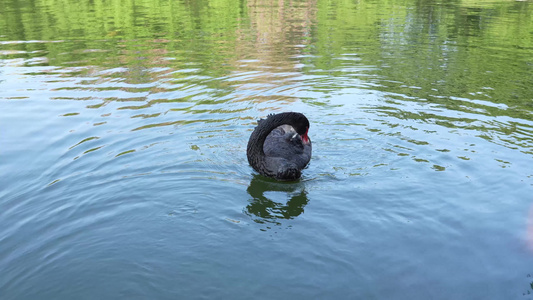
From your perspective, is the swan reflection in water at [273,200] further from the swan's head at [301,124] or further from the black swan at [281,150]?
the swan's head at [301,124]

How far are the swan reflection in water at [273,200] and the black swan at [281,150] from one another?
118 mm

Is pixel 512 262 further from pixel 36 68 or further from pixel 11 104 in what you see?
pixel 36 68

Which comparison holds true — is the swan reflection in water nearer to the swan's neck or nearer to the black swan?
the black swan

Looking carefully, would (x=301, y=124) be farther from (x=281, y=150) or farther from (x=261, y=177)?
(x=261, y=177)

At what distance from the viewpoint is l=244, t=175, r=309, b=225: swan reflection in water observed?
19.1ft

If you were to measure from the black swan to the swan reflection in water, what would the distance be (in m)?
0.12

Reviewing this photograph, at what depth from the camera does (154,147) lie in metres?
7.63

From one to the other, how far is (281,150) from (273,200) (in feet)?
3.61

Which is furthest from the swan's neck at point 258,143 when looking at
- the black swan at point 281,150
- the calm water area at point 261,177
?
the calm water area at point 261,177

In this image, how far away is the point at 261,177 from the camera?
22.4 ft

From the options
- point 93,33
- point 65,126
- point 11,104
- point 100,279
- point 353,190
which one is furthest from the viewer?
point 93,33

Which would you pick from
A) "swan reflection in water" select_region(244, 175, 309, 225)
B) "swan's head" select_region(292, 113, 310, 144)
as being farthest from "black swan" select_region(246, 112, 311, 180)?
"swan reflection in water" select_region(244, 175, 309, 225)

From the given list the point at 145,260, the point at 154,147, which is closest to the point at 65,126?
the point at 154,147

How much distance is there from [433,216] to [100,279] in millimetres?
3483
